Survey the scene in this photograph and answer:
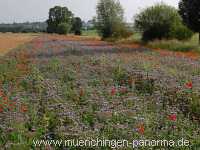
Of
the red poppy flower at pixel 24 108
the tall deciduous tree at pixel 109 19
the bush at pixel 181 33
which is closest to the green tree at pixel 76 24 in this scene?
the tall deciduous tree at pixel 109 19

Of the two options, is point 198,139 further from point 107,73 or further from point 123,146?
point 107,73

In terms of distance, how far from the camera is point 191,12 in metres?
47.3

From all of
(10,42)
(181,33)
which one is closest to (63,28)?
(10,42)

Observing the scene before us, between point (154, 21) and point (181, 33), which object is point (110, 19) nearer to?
point (154, 21)

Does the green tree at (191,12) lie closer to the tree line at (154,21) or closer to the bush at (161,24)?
the tree line at (154,21)

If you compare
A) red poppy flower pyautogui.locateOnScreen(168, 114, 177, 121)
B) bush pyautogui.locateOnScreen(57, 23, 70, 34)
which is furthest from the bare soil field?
bush pyautogui.locateOnScreen(57, 23, 70, 34)

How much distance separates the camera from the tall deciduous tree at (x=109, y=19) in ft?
289

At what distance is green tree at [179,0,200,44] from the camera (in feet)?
153

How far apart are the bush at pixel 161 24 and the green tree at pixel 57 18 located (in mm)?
83176

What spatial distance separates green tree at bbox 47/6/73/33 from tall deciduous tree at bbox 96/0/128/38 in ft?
178

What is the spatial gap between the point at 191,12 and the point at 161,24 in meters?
14.8

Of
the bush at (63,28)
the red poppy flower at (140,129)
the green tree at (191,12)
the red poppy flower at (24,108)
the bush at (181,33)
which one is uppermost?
the green tree at (191,12)

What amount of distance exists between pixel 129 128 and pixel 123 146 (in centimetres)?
99

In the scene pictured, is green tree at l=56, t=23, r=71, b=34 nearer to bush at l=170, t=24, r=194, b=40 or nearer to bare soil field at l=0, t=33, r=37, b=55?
bare soil field at l=0, t=33, r=37, b=55
